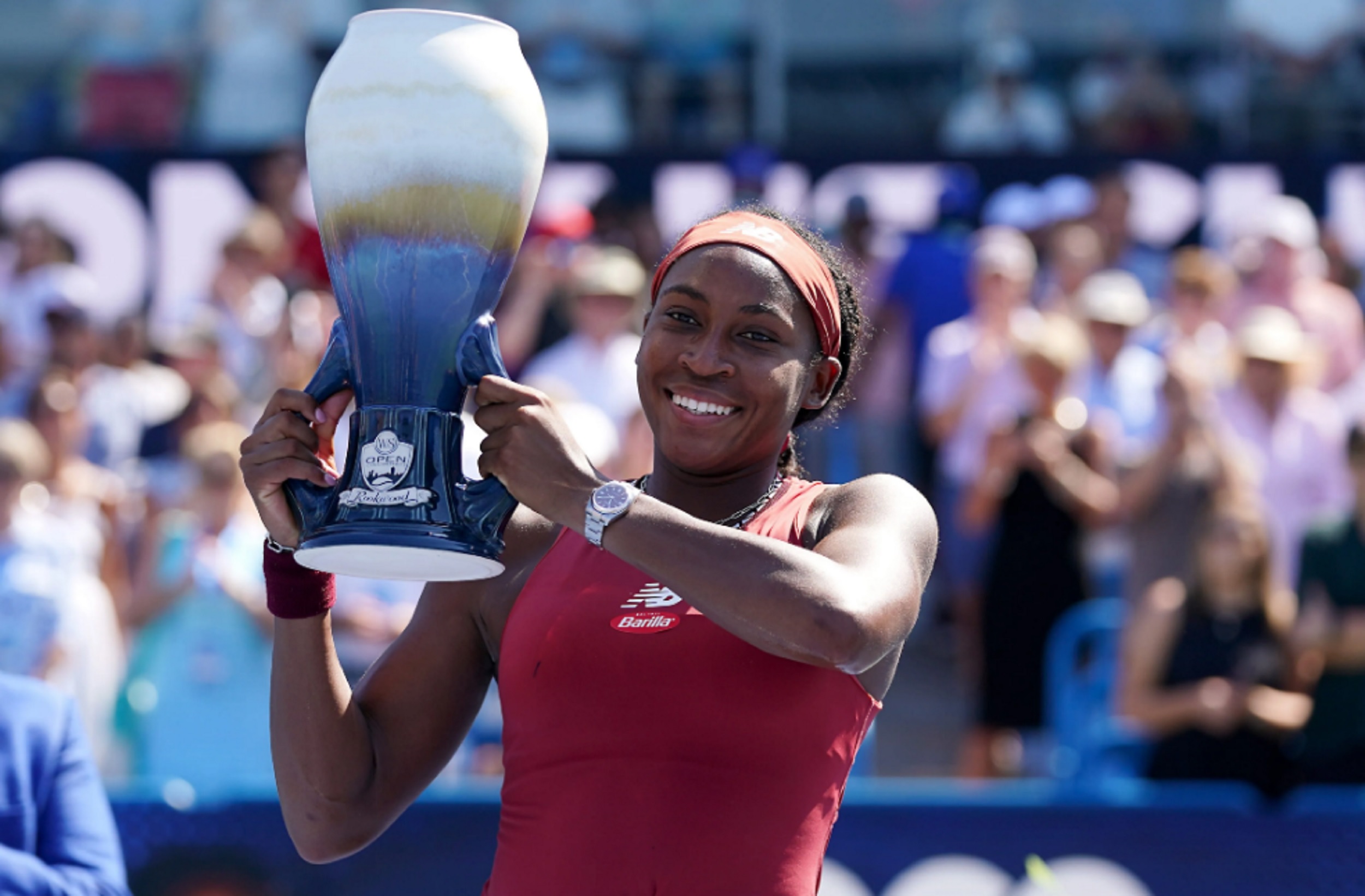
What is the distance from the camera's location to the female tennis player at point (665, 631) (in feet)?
6.43

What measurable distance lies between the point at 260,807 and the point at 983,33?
5500 millimetres

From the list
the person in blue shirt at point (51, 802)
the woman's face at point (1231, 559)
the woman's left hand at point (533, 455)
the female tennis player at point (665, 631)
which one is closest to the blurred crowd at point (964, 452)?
the woman's face at point (1231, 559)

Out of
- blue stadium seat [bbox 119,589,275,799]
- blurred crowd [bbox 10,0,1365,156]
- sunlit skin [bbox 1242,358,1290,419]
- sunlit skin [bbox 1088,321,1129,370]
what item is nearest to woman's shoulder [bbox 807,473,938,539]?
blue stadium seat [bbox 119,589,275,799]

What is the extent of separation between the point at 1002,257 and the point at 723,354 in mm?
5058

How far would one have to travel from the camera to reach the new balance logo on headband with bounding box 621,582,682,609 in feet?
6.97

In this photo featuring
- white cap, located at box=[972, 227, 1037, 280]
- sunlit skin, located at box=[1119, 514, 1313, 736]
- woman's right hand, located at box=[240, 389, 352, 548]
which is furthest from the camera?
white cap, located at box=[972, 227, 1037, 280]

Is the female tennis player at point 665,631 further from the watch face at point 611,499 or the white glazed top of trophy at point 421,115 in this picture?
the white glazed top of trophy at point 421,115

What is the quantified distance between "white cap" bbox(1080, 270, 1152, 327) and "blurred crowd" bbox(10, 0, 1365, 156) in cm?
153

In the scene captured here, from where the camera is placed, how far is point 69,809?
308 cm

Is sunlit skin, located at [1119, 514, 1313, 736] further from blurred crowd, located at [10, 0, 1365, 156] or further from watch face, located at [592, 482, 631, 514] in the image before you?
watch face, located at [592, 482, 631, 514]

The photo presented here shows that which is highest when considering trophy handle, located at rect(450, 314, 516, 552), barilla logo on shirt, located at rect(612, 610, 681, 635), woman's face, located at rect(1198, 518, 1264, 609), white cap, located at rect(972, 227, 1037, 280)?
trophy handle, located at rect(450, 314, 516, 552)

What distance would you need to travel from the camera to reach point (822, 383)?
7.59 ft

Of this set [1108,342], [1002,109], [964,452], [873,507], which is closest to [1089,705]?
[964,452]

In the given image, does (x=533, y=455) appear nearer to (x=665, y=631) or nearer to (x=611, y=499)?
(x=611, y=499)
